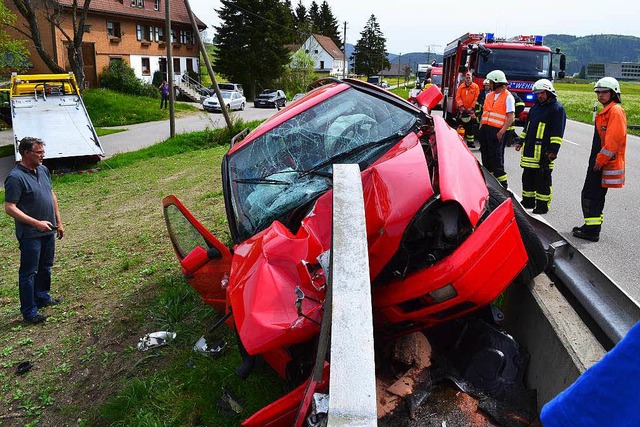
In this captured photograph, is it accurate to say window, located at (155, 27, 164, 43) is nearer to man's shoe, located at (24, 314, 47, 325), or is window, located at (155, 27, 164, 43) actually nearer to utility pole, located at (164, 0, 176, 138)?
utility pole, located at (164, 0, 176, 138)

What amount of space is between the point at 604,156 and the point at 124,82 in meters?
36.3

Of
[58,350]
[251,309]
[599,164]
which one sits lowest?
[58,350]

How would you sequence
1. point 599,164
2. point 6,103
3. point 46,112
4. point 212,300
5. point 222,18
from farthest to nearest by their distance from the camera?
point 222,18 → point 6,103 → point 46,112 → point 599,164 → point 212,300

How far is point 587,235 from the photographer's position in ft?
18.5

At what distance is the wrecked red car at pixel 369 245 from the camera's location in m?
2.56

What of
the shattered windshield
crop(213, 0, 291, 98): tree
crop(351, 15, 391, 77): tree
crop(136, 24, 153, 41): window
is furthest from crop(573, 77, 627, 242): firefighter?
crop(351, 15, 391, 77): tree

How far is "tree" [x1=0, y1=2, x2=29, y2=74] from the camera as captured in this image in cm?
2516

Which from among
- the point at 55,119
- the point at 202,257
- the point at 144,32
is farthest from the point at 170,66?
the point at 144,32

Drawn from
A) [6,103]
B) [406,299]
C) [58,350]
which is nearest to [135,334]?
[58,350]

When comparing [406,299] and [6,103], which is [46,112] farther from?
[406,299]

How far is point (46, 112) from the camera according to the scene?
14.7 metres

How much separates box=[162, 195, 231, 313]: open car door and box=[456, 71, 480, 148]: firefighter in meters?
8.57

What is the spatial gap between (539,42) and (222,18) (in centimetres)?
3738

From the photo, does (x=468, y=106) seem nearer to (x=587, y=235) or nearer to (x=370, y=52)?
(x=587, y=235)
